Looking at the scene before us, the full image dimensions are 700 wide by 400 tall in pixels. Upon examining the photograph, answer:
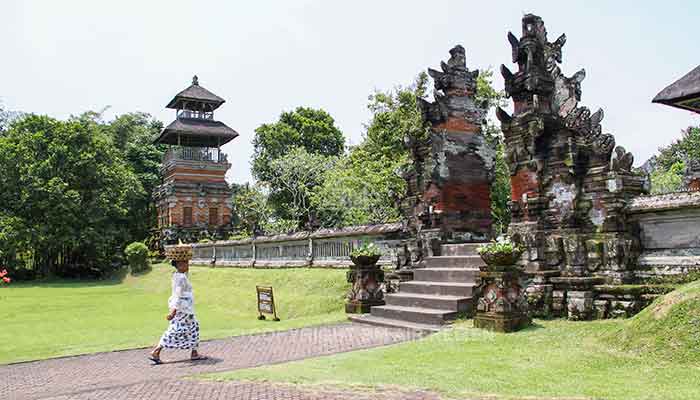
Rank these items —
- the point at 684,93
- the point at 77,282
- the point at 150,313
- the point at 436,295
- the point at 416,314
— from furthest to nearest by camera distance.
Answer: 1. the point at 77,282
2. the point at 150,313
3. the point at 436,295
4. the point at 416,314
5. the point at 684,93

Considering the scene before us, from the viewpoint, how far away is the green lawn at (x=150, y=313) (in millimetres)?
10055

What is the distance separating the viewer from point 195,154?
141 ft

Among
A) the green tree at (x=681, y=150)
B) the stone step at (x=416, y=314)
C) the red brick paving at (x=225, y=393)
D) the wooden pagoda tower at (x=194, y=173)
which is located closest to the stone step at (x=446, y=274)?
the stone step at (x=416, y=314)

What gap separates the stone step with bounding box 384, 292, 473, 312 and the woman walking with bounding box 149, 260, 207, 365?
407cm

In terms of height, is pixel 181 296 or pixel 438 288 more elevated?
pixel 181 296

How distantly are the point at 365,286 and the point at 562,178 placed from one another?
174 inches

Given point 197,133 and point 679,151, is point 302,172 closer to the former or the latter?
point 197,133

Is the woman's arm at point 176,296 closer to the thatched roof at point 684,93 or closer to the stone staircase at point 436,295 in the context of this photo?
the stone staircase at point 436,295

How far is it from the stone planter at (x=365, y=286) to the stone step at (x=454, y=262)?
1083 millimetres

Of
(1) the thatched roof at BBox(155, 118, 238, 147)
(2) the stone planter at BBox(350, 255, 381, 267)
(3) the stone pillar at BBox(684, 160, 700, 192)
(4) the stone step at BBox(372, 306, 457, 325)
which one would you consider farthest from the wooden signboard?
(1) the thatched roof at BBox(155, 118, 238, 147)

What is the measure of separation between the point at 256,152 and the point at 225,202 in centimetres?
882

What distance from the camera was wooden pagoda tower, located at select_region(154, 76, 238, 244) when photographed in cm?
4053

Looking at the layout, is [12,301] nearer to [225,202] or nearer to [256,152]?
[225,202]

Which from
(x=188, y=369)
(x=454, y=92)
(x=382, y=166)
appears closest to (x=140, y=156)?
(x=382, y=166)
